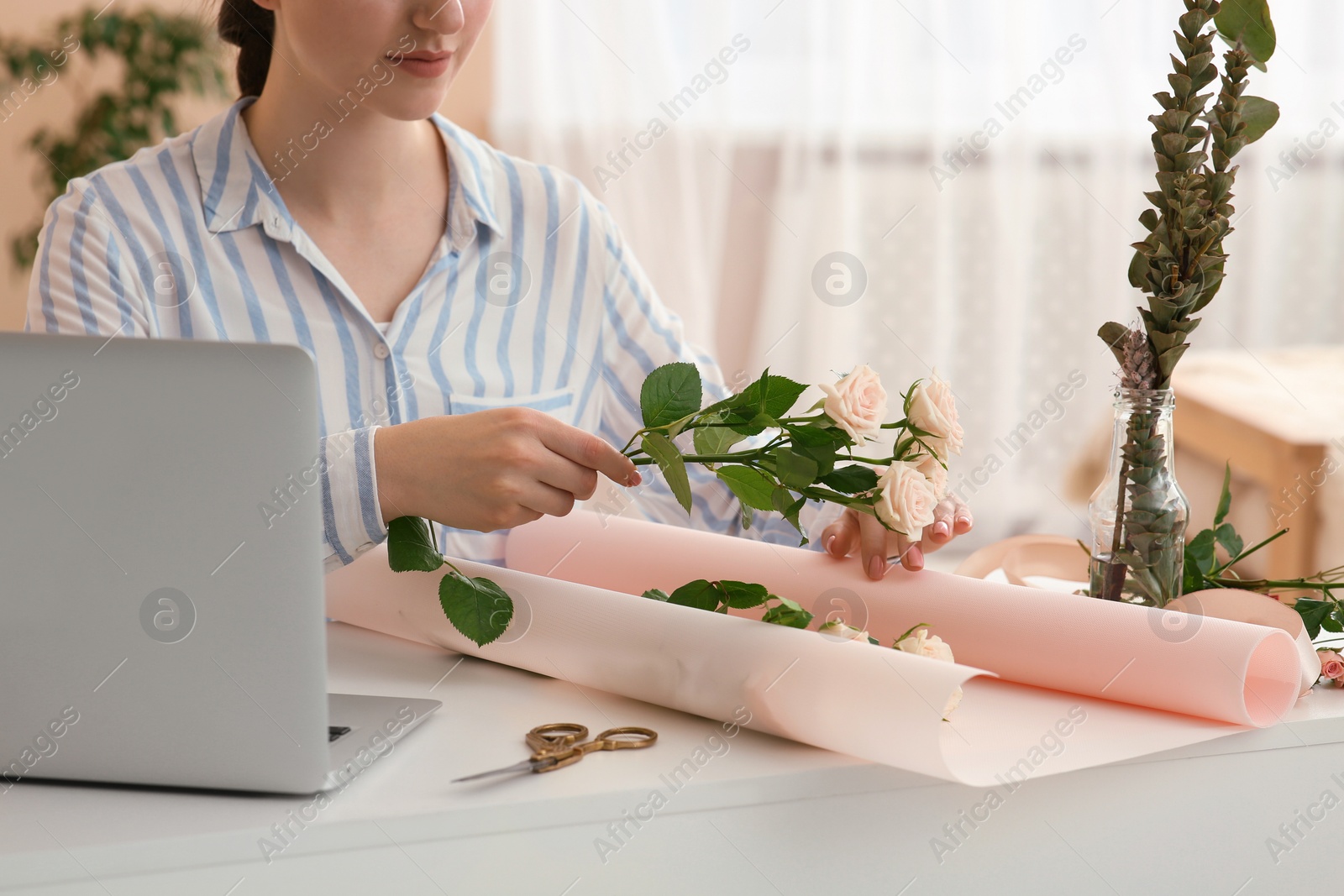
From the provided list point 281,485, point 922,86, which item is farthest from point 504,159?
point 922,86

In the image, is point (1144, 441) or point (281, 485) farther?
point (1144, 441)

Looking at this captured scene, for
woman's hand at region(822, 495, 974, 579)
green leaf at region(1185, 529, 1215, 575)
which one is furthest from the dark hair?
green leaf at region(1185, 529, 1215, 575)

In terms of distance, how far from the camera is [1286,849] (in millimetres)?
770

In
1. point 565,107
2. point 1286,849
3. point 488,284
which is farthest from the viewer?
point 565,107

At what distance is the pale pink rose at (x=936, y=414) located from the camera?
784 millimetres

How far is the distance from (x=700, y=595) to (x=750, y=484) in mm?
91

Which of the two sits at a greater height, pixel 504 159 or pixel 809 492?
pixel 504 159

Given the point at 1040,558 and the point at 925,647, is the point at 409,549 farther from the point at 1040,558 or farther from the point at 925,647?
the point at 1040,558

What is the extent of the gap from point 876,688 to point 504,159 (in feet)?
3.09

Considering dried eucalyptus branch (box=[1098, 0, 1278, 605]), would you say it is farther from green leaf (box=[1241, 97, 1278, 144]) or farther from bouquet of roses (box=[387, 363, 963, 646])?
bouquet of roses (box=[387, 363, 963, 646])

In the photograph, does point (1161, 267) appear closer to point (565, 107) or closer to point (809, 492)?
point (809, 492)

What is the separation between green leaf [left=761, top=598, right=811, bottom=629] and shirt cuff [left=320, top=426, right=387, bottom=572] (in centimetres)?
30

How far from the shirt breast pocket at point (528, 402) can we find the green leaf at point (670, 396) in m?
0.45

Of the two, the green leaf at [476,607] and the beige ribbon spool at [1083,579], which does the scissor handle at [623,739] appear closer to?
the green leaf at [476,607]
